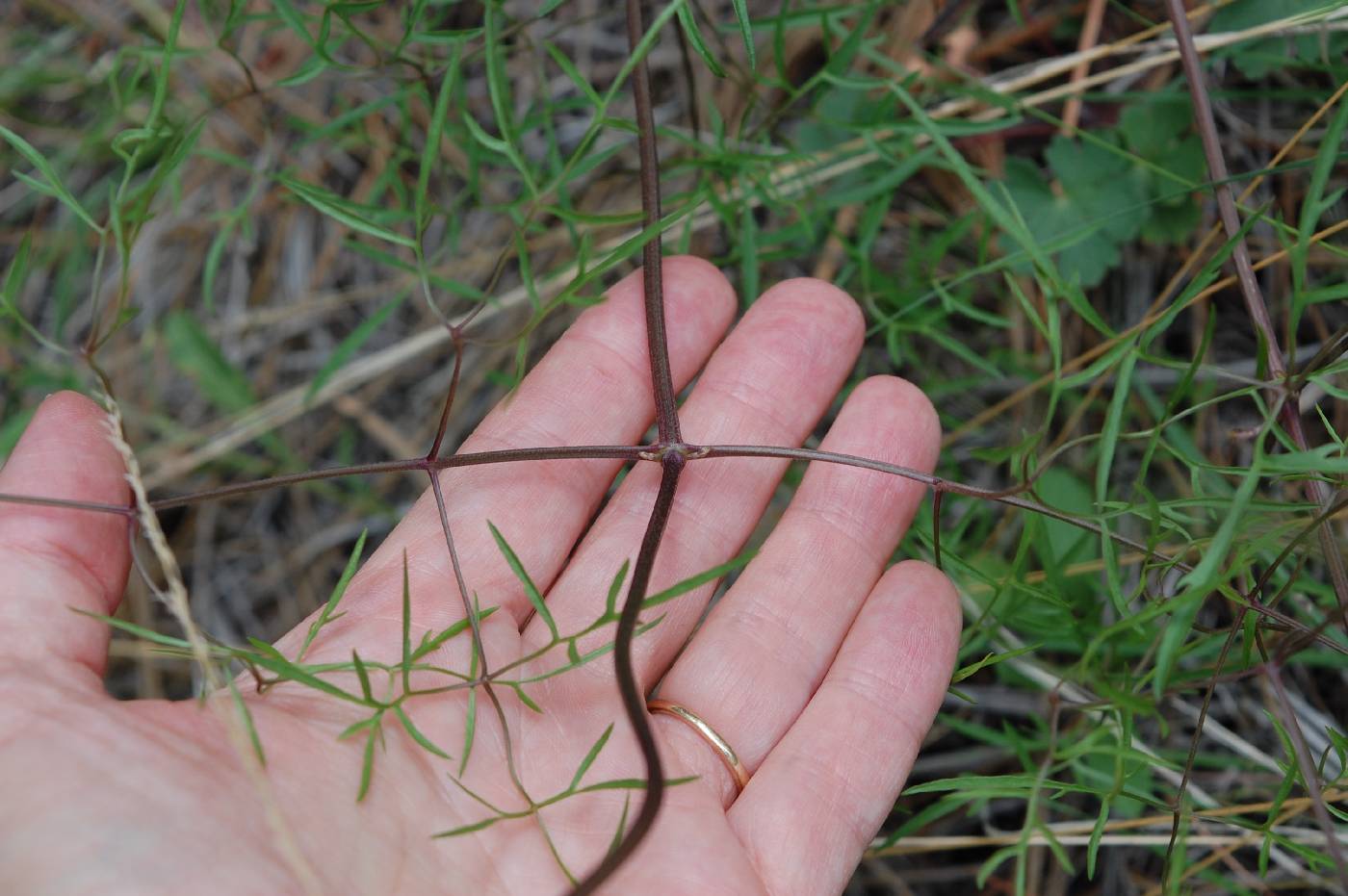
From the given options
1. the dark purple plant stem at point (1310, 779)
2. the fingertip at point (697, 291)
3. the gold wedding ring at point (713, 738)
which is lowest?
the gold wedding ring at point (713, 738)

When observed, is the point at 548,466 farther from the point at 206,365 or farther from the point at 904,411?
the point at 206,365

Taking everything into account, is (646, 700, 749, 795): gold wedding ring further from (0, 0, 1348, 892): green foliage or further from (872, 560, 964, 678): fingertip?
(872, 560, 964, 678): fingertip

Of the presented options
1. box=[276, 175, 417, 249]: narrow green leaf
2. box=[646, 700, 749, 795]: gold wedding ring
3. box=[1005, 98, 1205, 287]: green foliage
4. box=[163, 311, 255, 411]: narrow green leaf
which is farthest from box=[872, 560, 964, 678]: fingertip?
box=[163, 311, 255, 411]: narrow green leaf

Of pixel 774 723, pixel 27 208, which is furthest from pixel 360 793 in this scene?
pixel 27 208

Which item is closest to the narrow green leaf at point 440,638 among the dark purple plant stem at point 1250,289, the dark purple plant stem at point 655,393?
the dark purple plant stem at point 655,393

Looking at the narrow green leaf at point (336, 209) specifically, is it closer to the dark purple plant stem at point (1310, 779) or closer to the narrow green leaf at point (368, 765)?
the narrow green leaf at point (368, 765)

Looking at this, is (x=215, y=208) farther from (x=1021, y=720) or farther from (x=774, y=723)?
(x=1021, y=720)
